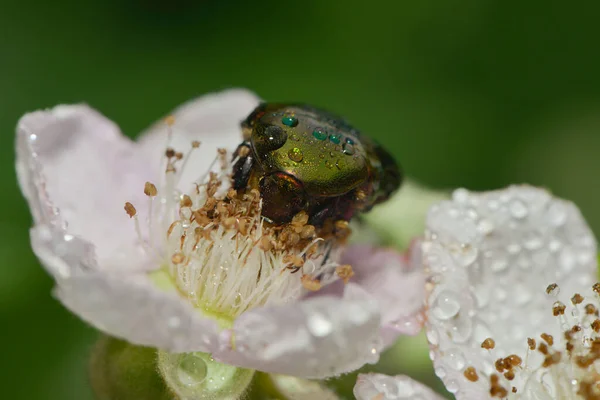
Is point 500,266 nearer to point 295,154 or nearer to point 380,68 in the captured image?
point 295,154

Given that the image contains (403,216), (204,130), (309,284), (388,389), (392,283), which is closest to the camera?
(388,389)

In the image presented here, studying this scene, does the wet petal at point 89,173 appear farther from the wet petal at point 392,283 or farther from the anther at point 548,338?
the anther at point 548,338

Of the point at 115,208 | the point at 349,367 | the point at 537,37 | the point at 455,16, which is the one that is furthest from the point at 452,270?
the point at 537,37

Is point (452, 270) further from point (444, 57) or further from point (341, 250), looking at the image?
point (444, 57)

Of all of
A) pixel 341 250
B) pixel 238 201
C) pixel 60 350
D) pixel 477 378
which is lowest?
pixel 60 350

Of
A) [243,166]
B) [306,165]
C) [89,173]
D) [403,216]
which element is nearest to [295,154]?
[306,165]

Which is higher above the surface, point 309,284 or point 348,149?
point 348,149

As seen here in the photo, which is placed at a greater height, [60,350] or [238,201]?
[238,201]
